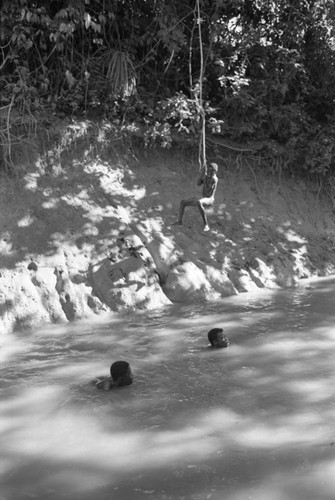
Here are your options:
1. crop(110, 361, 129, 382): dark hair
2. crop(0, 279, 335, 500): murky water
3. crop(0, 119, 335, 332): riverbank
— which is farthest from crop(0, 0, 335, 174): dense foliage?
crop(110, 361, 129, 382): dark hair

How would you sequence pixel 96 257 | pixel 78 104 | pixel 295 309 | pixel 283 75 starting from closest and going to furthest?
1. pixel 295 309
2. pixel 96 257
3. pixel 78 104
4. pixel 283 75

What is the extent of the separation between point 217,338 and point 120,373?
141 centimetres

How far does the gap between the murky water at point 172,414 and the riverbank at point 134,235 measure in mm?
929

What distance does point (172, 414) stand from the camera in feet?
13.5

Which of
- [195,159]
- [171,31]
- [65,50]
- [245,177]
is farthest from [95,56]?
[245,177]

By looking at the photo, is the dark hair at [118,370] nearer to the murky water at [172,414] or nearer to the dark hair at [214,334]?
the murky water at [172,414]

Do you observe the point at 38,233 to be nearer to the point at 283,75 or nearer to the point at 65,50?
the point at 65,50

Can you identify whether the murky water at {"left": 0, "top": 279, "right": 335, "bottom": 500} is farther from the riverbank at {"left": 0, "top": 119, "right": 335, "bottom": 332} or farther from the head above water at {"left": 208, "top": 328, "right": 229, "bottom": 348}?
the riverbank at {"left": 0, "top": 119, "right": 335, "bottom": 332}

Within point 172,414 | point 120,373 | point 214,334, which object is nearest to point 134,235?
point 214,334

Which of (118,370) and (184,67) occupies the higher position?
(184,67)

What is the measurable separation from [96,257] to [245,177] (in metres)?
4.58

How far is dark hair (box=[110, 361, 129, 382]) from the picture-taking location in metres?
4.64

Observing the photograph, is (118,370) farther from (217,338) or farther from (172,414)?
(217,338)

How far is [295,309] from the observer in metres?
7.59
